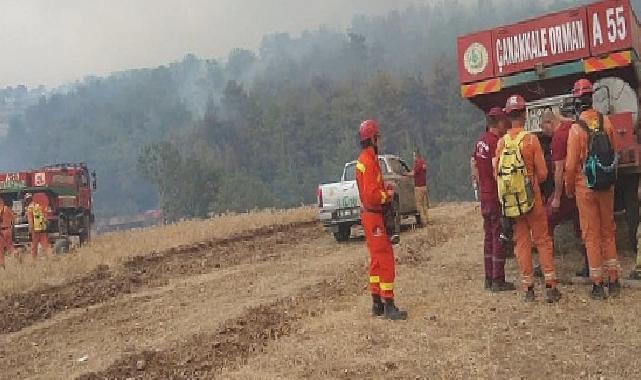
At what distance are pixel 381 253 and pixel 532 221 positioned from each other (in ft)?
4.79

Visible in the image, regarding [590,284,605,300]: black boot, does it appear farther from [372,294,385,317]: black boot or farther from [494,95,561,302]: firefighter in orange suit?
[372,294,385,317]: black boot

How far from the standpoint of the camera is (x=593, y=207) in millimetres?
6457

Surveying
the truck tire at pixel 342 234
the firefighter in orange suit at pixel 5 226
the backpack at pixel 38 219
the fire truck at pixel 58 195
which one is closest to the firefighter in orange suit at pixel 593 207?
the truck tire at pixel 342 234

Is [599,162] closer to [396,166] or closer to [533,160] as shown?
[533,160]

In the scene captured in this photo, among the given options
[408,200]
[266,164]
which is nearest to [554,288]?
[408,200]

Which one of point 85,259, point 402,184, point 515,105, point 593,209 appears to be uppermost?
point 515,105

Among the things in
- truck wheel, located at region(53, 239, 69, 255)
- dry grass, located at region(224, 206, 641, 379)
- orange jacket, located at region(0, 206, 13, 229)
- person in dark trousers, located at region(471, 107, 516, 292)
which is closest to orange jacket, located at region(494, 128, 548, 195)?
person in dark trousers, located at region(471, 107, 516, 292)

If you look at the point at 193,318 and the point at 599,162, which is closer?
the point at 599,162

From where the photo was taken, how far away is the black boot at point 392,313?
6.36 m

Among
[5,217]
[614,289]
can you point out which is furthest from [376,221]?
[5,217]

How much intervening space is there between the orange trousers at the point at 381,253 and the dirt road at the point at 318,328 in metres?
0.34

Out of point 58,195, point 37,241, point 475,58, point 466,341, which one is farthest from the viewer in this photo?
point 58,195

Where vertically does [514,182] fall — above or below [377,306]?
above

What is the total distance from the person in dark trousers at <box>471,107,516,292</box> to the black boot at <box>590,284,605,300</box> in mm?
885
